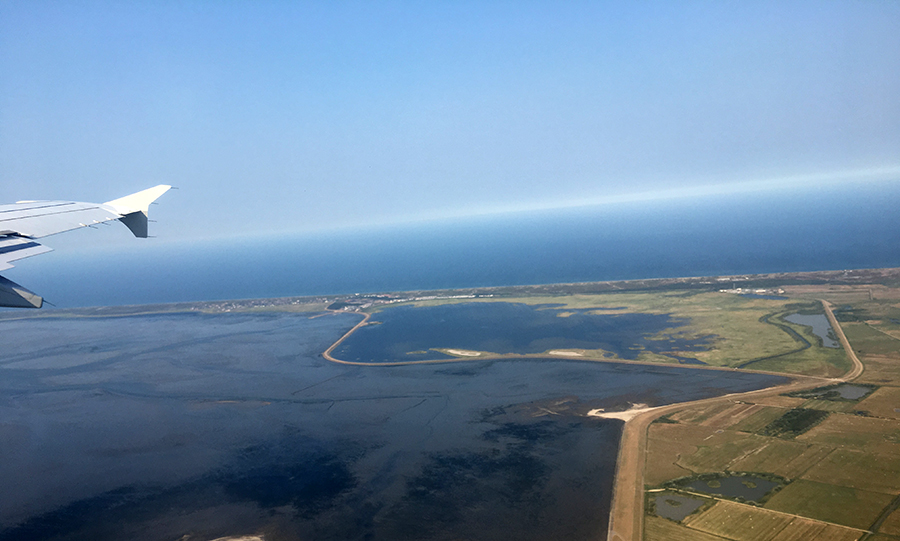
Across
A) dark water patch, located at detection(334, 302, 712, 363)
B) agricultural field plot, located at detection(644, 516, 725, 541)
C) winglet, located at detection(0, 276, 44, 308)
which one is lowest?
agricultural field plot, located at detection(644, 516, 725, 541)

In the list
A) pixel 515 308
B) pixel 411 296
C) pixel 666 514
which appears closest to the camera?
→ pixel 666 514

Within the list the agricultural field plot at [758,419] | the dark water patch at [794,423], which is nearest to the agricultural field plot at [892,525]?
the dark water patch at [794,423]

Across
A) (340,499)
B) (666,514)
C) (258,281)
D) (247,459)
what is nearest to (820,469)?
(666,514)

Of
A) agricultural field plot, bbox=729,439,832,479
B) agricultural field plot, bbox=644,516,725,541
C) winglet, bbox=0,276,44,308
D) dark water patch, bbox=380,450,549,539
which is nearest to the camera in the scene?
winglet, bbox=0,276,44,308

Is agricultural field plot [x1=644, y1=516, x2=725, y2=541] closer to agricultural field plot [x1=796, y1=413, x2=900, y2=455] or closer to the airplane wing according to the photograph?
agricultural field plot [x1=796, y1=413, x2=900, y2=455]

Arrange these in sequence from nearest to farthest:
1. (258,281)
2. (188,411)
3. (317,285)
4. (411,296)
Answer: (188,411) → (411,296) → (317,285) → (258,281)

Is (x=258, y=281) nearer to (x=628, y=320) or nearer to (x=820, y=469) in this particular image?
(x=628, y=320)

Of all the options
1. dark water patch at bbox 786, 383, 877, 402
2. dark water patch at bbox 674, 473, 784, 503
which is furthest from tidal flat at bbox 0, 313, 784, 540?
dark water patch at bbox 674, 473, 784, 503

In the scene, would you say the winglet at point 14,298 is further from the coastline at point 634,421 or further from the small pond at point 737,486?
the small pond at point 737,486
